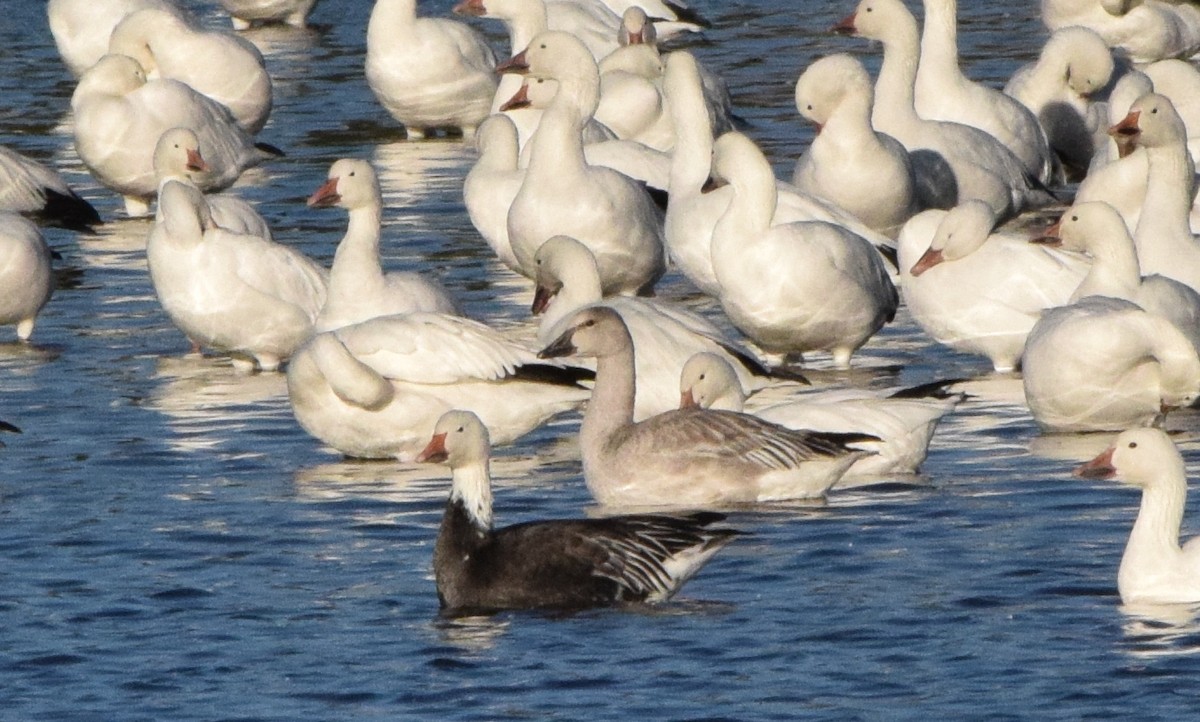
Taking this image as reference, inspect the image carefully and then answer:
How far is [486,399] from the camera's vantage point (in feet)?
34.5

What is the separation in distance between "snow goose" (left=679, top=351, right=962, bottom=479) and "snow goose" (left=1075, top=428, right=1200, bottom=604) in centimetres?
126

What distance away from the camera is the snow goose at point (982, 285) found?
38.4 ft

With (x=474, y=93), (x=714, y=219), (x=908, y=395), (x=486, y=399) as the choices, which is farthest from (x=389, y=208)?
(x=908, y=395)

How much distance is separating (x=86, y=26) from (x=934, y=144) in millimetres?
7994

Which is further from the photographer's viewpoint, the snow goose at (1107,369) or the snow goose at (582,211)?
the snow goose at (582,211)

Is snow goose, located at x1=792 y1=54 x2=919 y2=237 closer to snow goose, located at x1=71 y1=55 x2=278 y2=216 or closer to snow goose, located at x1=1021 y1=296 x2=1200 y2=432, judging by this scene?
snow goose, located at x1=1021 y1=296 x2=1200 y2=432

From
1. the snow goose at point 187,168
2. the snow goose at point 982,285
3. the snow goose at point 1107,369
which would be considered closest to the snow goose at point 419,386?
the snow goose at point 1107,369

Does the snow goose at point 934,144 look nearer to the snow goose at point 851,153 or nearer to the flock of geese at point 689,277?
the flock of geese at point 689,277

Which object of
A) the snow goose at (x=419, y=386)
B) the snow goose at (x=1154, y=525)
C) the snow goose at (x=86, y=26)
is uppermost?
the snow goose at (x=1154, y=525)

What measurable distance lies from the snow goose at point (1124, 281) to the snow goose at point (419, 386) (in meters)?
2.23

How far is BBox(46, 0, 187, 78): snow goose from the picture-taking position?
806 inches

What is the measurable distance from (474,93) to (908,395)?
9.46m

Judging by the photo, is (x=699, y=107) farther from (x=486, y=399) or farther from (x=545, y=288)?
(x=486, y=399)

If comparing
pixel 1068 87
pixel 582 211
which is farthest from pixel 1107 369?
pixel 1068 87
